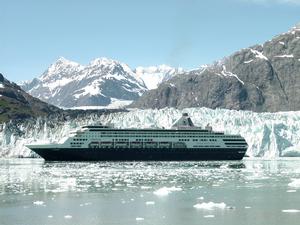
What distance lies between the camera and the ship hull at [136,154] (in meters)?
129

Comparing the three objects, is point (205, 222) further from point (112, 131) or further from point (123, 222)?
point (112, 131)

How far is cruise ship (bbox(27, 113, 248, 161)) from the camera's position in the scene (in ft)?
424

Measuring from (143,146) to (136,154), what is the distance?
248 cm

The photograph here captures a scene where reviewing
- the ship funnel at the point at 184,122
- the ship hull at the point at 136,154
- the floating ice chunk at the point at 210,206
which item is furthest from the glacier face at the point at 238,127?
the floating ice chunk at the point at 210,206

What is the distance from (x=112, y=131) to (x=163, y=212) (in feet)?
318

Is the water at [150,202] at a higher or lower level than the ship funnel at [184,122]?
lower

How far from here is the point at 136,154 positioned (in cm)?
→ 13262

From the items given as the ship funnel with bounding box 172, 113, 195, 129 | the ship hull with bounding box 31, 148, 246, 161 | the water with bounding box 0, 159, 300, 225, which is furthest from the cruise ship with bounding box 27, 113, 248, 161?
the water with bounding box 0, 159, 300, 225

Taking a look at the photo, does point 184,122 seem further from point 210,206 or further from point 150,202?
point 210,206

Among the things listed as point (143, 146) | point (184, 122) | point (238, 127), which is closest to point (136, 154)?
Result: point (143, 146)

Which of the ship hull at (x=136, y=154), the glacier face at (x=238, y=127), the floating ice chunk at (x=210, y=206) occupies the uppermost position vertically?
the glacier face at (x=238, y=127)

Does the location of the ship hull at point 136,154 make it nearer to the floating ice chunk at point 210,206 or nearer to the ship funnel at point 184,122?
the ship funnel at point 184,122

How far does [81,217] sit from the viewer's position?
1401 inches

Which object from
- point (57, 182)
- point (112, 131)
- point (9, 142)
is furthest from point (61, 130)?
point (57, 182)
